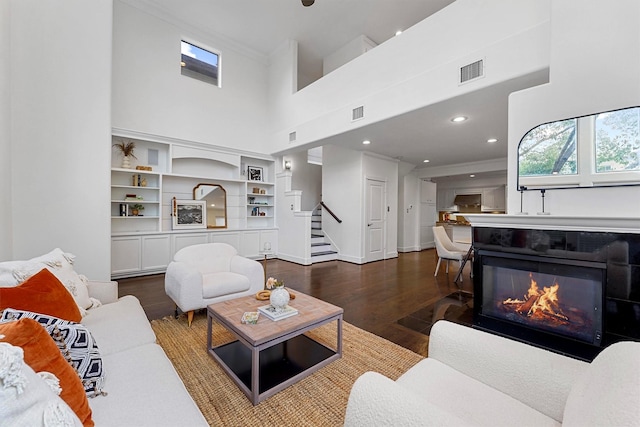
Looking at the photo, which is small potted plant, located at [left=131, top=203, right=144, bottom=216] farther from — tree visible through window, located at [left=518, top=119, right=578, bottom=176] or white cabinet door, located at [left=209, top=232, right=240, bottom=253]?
tree visible through window, located at [left=518, top=119, right=578, bottom=176]

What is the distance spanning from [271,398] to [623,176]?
3013 mm

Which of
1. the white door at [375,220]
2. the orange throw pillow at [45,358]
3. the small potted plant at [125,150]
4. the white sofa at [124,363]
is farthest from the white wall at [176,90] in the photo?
the orange throw pillow at [45,358]

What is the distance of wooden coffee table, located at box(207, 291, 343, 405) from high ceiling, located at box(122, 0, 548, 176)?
313 cm

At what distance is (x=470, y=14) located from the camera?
3.07 m

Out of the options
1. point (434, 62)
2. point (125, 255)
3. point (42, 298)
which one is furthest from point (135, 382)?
point (125, 255)

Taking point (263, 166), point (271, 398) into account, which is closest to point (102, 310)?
point (271, 398)

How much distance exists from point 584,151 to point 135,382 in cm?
345

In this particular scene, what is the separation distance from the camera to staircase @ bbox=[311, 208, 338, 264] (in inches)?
245

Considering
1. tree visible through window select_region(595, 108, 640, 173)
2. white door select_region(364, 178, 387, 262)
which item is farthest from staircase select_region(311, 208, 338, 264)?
tree visible through window select_region(595, 108, 640, 173)

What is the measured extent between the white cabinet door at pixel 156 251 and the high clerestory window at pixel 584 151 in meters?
5.60

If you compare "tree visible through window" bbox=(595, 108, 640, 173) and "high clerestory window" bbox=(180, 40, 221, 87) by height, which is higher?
"high clerestory window" bbox=(180, 40, 221, 87)

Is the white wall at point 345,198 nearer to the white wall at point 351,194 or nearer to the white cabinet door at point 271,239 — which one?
the white wall at point 351,194

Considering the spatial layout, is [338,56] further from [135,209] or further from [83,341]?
[83,341]

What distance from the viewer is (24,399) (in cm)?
65
